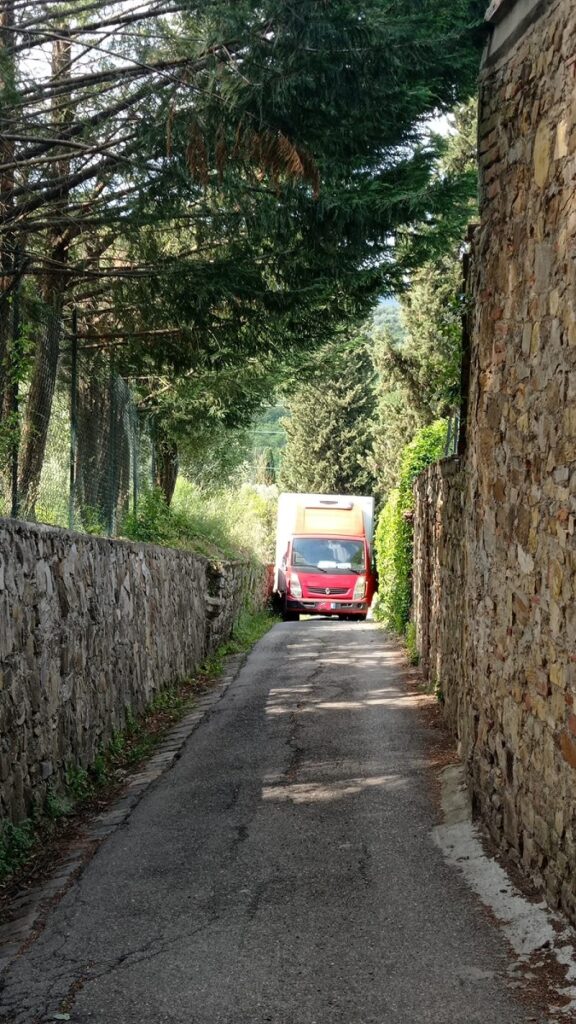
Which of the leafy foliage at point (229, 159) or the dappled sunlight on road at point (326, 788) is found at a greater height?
the leafy foliage at point (229, 159)

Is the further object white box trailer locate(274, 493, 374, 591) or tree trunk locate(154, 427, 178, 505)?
white box trailer locate(274, 493, 374, 591)

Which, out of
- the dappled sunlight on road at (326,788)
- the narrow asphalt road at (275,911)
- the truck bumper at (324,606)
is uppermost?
the truck bumper at (324,606)

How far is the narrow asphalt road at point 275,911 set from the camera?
14.5 ft

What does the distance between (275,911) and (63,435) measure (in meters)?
5.81

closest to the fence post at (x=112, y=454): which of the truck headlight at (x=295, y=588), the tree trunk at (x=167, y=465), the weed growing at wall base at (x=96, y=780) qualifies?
the weed growing at wall base at (x=96, y=780)

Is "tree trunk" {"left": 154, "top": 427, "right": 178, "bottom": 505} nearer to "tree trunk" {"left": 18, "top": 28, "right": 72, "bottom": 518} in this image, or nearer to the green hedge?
the green hedge

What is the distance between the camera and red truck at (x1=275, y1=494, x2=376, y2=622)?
29.6 m

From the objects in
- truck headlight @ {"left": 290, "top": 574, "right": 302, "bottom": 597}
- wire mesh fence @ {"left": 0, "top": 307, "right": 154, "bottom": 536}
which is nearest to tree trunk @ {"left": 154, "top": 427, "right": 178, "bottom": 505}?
wire mesh fence @ {"left": 0, "top": 307, "right": 154, "bottom": 536}

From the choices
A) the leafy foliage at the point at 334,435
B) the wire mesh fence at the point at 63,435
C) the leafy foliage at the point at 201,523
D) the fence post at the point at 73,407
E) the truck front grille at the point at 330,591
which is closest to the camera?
the wire mesh fence at the point at 63,435

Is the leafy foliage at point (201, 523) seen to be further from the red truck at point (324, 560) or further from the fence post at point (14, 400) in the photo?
the fence post at point (14, 400)

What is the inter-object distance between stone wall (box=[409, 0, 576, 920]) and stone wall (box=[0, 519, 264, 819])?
2.74m

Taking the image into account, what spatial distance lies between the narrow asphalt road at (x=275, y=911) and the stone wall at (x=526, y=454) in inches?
23.3

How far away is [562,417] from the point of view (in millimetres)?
5125

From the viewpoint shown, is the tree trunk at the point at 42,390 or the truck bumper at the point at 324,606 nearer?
the tree trunk at the point at 42,390
